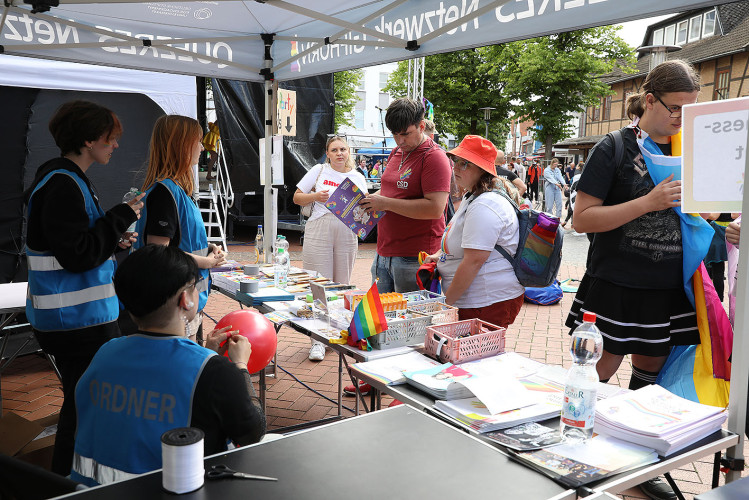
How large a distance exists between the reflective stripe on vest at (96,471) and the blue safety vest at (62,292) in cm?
113

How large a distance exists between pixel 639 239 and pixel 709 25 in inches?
1474

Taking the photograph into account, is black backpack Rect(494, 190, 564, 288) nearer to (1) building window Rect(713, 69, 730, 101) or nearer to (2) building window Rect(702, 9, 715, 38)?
(1) building window Rect(713, 69, 730, 101)

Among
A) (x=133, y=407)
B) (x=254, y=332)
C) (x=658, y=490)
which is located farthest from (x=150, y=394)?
(x=658, y=490)

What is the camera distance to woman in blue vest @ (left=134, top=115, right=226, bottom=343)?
9.09ft

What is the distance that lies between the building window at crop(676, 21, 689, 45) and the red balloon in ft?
129

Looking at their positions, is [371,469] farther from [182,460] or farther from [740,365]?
[740,365]

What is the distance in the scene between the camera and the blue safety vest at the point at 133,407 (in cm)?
147

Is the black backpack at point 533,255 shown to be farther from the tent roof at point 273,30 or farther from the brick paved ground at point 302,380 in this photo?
the brick paved ground at point 302,380

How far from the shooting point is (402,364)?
89.6 inches

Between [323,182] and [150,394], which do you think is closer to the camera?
[150,394]

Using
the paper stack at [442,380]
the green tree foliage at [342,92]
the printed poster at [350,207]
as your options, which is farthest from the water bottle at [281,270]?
the green tree foliage at [342,92]

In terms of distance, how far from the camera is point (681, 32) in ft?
115

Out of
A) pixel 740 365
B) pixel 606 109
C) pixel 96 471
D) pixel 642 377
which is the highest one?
pixel 606 109

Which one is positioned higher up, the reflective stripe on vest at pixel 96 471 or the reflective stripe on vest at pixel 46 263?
the reflective stripe on vest at pixel 46 263
